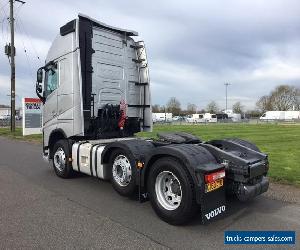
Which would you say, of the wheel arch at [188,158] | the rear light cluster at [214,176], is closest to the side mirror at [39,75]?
the wheel arch at [188,158]

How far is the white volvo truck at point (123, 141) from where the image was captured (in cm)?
495

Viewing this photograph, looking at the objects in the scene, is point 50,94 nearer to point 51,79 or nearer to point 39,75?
point 51,79

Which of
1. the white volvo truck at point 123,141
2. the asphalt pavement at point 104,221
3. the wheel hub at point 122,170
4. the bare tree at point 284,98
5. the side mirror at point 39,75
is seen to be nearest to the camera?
the asphalt pavement at point 104,221

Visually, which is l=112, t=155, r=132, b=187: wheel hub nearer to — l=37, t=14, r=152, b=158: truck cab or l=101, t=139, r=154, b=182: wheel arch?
l=101, t=139, r=154, b=182: wheel arch

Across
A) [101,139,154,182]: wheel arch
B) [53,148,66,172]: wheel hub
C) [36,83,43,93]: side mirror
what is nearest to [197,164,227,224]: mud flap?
[101,139,154,182]: wheel arch

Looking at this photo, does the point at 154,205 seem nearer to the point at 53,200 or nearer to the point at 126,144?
the point at 126,144

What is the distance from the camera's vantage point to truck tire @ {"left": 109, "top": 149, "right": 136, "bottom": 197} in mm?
5988

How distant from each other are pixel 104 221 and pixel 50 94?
4.62 m

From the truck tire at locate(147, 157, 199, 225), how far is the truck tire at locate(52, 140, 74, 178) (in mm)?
3145

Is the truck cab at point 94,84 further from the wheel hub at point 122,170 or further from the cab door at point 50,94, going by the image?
the wheel hub at point 122,170

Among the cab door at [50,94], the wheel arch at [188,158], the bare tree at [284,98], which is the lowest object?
the wheel arch at [188,158]

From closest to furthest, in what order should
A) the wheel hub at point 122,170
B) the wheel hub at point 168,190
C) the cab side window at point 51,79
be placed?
the wheel hub at point 168,190, the wheel hub at point 122,170, the cab side window at point 51,79

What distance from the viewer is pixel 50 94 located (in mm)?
8750

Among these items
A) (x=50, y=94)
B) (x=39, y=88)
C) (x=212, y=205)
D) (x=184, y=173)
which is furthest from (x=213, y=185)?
(x=39, y=88)
